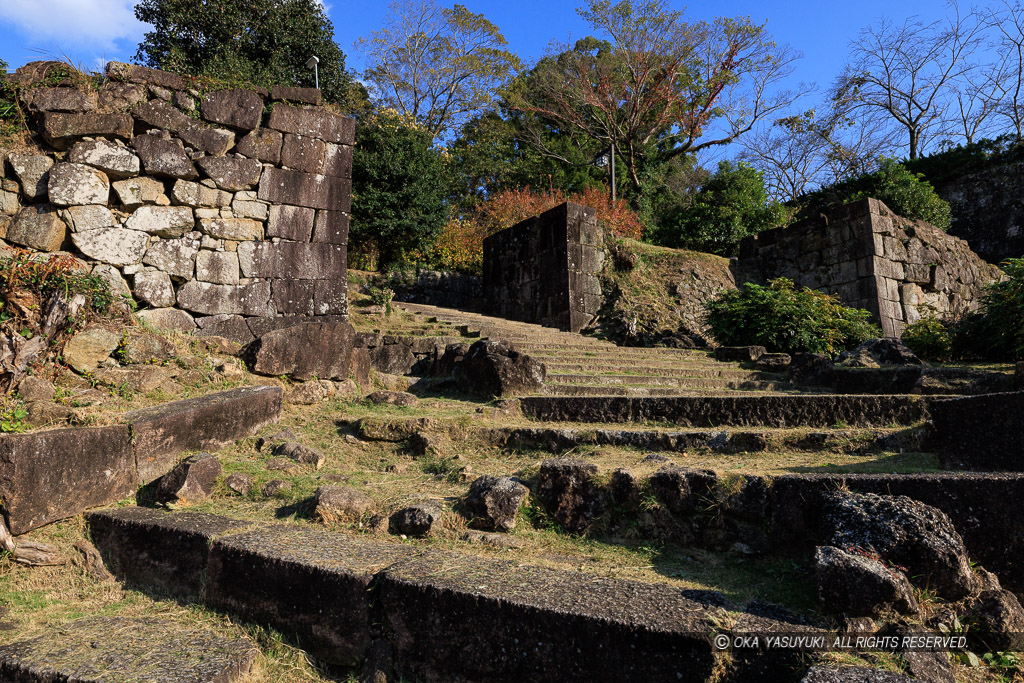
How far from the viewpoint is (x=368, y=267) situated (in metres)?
14.7

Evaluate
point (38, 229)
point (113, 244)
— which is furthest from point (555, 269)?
point (38, 229)

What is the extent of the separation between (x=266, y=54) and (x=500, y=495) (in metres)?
17.1

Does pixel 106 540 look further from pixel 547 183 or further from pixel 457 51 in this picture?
pixel 457 51

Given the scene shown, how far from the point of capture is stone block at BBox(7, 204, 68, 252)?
5.39m

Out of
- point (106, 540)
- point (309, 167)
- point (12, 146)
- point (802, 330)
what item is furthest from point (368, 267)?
point (106, 540)

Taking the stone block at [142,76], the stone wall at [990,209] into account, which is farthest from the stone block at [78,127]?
the stone wall at [990,209]

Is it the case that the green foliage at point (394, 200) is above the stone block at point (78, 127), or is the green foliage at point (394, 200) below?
above

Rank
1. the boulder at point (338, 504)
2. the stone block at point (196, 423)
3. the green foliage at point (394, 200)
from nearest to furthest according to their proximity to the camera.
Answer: the boulder at point (338, 504) < the stone block at point (196, 423) < the green foliage at point (394, 200)

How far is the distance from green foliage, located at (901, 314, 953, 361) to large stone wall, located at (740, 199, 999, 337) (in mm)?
2278

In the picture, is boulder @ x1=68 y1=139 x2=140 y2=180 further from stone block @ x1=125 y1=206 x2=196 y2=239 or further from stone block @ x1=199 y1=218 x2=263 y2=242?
stone block @ x1=199 y1=218 x2=263 y2=242

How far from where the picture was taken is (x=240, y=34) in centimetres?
1567

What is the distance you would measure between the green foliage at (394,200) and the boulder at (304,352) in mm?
9006

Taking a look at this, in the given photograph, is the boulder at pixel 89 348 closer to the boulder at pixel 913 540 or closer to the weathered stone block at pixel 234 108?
the weathered stone block at pixel 234 108

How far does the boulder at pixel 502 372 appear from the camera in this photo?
558cm
